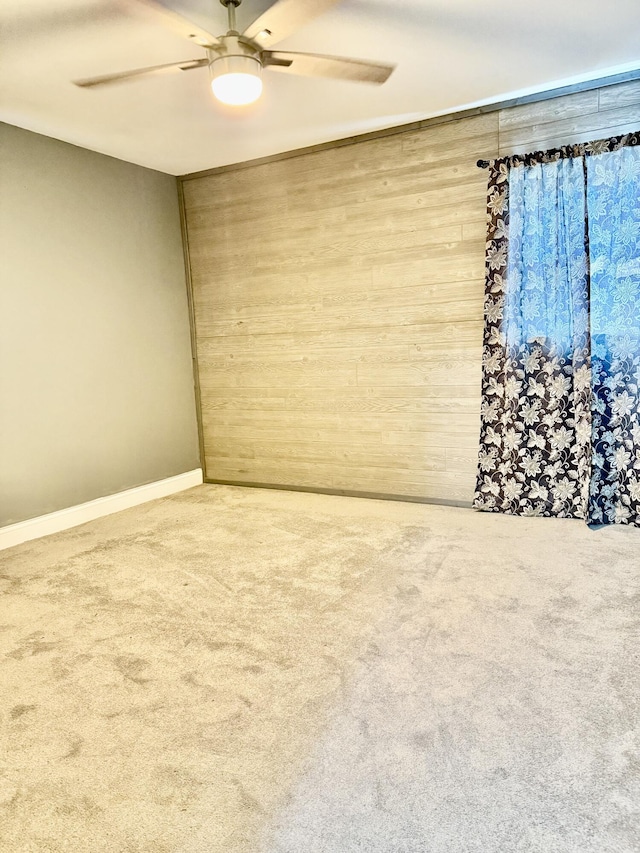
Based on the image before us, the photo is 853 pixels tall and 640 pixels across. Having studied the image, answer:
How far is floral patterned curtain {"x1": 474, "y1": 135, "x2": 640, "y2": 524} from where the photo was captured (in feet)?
9.94

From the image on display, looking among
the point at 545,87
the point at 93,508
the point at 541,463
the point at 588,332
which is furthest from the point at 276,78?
the point at 93,508

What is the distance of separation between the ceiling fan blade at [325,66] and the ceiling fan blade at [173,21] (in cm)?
26

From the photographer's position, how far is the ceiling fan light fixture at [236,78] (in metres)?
2.10

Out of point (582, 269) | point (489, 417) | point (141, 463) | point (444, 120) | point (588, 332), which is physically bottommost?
point (141, 463)

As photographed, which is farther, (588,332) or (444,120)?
(444,120)

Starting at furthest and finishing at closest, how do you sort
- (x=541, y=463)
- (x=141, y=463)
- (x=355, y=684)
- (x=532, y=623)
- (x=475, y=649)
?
1. (x=141, y=463)
2. (x=541, y=463)
3. (x=532, y=623)
4. (x=475, y=649)
5. (x=355, y=684)

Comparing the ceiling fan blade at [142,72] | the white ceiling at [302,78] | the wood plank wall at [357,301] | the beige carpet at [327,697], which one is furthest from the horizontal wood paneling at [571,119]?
the beige carpet at [327,697]

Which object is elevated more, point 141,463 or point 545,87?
point 545,87

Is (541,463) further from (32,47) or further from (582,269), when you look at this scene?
(32,47)

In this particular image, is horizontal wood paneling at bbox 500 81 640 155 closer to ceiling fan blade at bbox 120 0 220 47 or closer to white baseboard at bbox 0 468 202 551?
ceiling fan blade at bbox 120 0 220 47

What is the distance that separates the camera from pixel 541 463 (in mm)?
3316

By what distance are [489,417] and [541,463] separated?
0.40m

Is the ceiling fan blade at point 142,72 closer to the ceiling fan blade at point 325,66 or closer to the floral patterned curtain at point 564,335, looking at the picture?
the ceiling fan blade at point 325,66

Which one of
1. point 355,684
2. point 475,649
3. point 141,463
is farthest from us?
point 141,463
